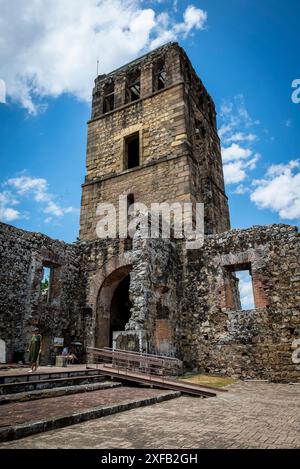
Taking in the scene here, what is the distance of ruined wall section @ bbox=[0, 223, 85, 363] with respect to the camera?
10.2 metres

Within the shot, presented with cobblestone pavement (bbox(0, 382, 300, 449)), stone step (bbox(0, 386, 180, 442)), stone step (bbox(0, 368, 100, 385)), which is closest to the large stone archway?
stone step (bbox(0, 368, 100, 385))

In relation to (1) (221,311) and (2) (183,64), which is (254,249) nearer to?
(1) (221,311)

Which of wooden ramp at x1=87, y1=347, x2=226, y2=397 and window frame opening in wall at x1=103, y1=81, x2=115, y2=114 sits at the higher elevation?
window frame opening in wall at x1=103, y1=81, x2=115, y2=114

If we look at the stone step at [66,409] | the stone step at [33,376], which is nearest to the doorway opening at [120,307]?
the stone step at [33,376]

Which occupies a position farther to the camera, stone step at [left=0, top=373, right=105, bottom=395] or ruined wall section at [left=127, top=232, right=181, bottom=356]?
ruined wall section at [left=127, top=232, right=181, bottom=356]

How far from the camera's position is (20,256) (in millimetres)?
10836

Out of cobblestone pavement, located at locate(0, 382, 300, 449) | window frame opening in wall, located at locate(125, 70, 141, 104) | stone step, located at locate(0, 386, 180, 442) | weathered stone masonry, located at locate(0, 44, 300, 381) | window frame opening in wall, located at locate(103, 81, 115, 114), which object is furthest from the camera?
window frame opening in wall, located at locate(103, 81, 115, 114)

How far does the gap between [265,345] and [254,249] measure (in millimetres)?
2864

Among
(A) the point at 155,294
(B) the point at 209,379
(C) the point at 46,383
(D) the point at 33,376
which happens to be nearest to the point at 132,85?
(A) the point at 155,294

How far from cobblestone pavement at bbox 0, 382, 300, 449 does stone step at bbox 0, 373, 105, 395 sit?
2.06 meters

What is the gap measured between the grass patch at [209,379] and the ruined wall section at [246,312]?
441 millimetres

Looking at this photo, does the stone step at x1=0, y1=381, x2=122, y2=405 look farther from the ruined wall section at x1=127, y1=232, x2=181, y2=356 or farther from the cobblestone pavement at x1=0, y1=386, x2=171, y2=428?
the ruined wall section at x1=127, y1=232, x2=181, y2=356

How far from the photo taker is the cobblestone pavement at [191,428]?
10.9ft
